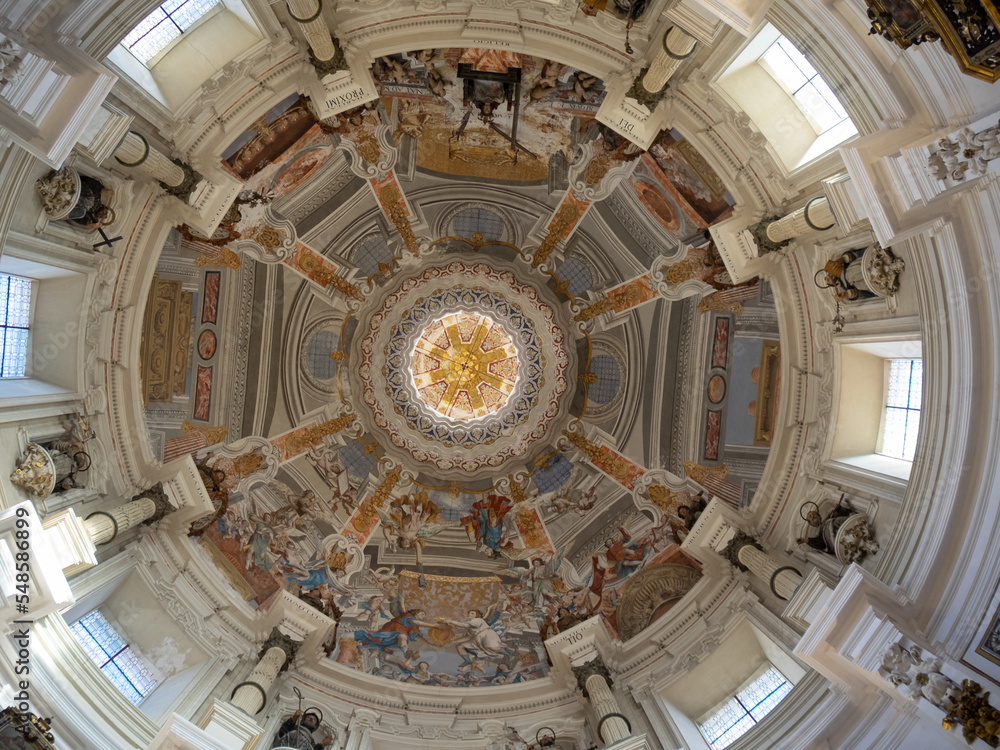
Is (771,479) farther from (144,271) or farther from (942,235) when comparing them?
(144,271)

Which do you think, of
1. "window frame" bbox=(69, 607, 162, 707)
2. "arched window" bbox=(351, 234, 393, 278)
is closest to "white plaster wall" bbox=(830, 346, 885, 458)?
"arched window" bbox=(351, 234, 393, 278)

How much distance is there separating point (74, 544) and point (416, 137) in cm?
971

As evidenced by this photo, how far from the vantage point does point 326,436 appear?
54.7 feet

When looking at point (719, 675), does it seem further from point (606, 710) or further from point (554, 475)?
point (554, 475)

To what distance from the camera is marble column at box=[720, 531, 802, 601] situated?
39.3ft

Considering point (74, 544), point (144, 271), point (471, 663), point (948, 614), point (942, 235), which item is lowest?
point (471, 663)

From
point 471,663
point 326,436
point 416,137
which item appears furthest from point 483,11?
point 471,663

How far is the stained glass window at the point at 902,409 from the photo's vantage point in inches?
455

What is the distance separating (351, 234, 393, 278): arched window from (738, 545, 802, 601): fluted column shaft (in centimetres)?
988

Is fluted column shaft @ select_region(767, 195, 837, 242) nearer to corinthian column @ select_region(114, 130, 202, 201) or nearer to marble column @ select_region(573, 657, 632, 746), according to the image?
marble column @ select_region(573, 657, 632, 746)

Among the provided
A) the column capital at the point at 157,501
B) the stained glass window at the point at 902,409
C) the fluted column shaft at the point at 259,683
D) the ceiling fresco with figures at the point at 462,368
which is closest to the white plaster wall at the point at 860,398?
the stained glass window at the point at 902,409

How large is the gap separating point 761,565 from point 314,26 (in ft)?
38.8

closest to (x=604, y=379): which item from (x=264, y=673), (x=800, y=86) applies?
(x=800, y=86)

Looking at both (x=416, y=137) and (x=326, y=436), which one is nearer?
(x=416, y=137)
